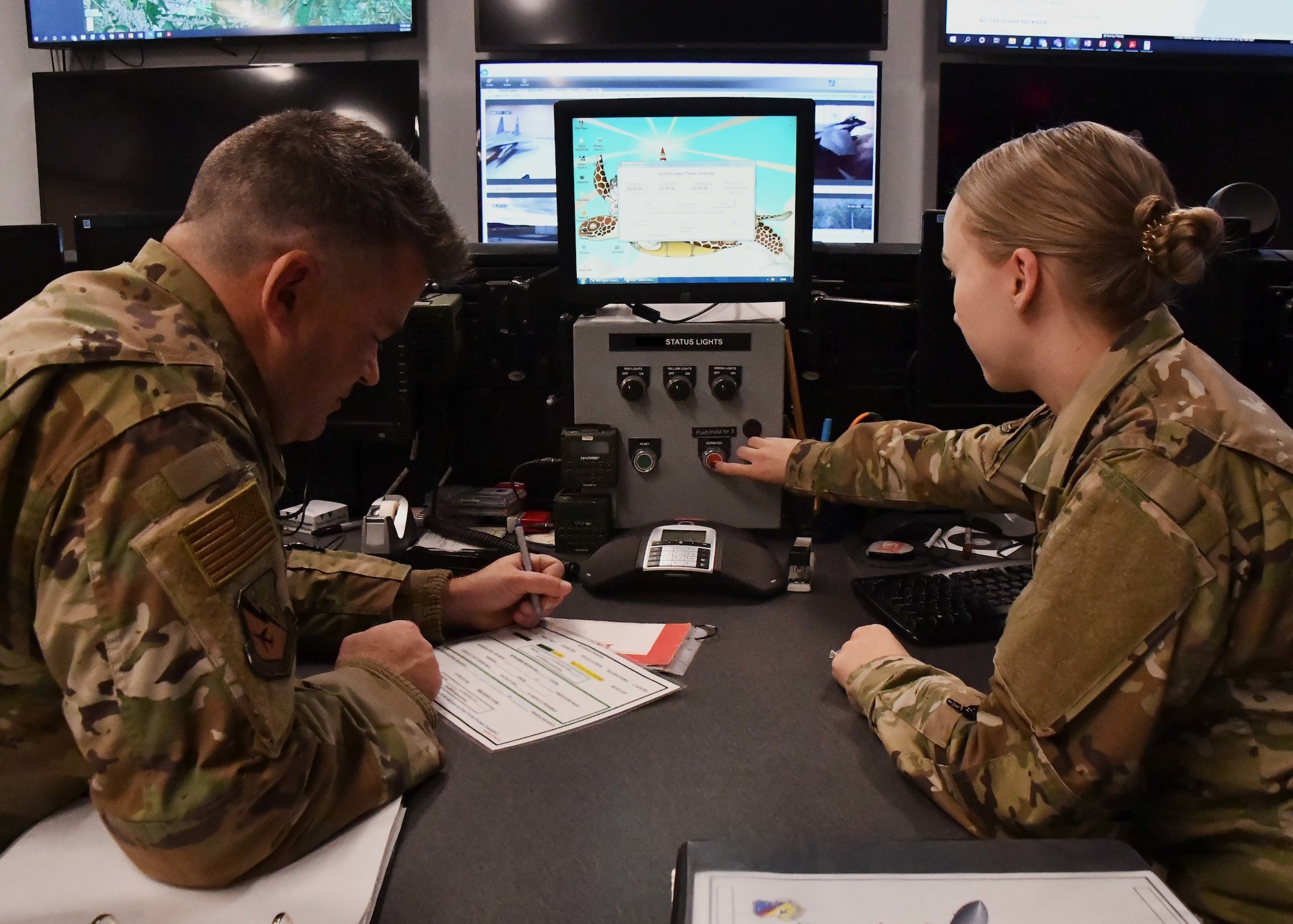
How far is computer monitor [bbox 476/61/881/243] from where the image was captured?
10.1 ft

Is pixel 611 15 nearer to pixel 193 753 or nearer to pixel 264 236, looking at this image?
pixel 264 236

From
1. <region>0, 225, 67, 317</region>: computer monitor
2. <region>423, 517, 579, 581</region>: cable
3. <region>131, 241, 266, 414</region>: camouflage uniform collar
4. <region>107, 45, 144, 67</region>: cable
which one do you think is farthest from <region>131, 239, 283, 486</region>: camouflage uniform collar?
<region>107, 45, 144, 67</region>: cable

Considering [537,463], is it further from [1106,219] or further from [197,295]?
[1106,219]

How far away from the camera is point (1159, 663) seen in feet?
2.71

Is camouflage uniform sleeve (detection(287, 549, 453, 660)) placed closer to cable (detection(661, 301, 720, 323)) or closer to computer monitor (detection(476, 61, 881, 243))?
cable (detection(661, 301, 720, 323))

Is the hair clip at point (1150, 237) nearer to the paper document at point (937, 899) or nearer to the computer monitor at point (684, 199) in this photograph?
the paper document at point (937, 899)

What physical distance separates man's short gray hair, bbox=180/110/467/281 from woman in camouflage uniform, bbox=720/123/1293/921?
2.05ft

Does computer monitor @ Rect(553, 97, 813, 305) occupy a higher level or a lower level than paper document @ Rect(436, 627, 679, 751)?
higher

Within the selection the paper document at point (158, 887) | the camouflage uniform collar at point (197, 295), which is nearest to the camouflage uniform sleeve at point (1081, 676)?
the paper document at point (158, 887)

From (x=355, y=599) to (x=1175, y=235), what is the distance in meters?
1.02

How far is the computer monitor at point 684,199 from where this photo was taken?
1633mm

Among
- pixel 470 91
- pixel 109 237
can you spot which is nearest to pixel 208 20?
pixel 470 91

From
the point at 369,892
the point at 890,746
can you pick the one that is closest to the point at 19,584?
the point at 369,892

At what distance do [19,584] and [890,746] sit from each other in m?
0.77
